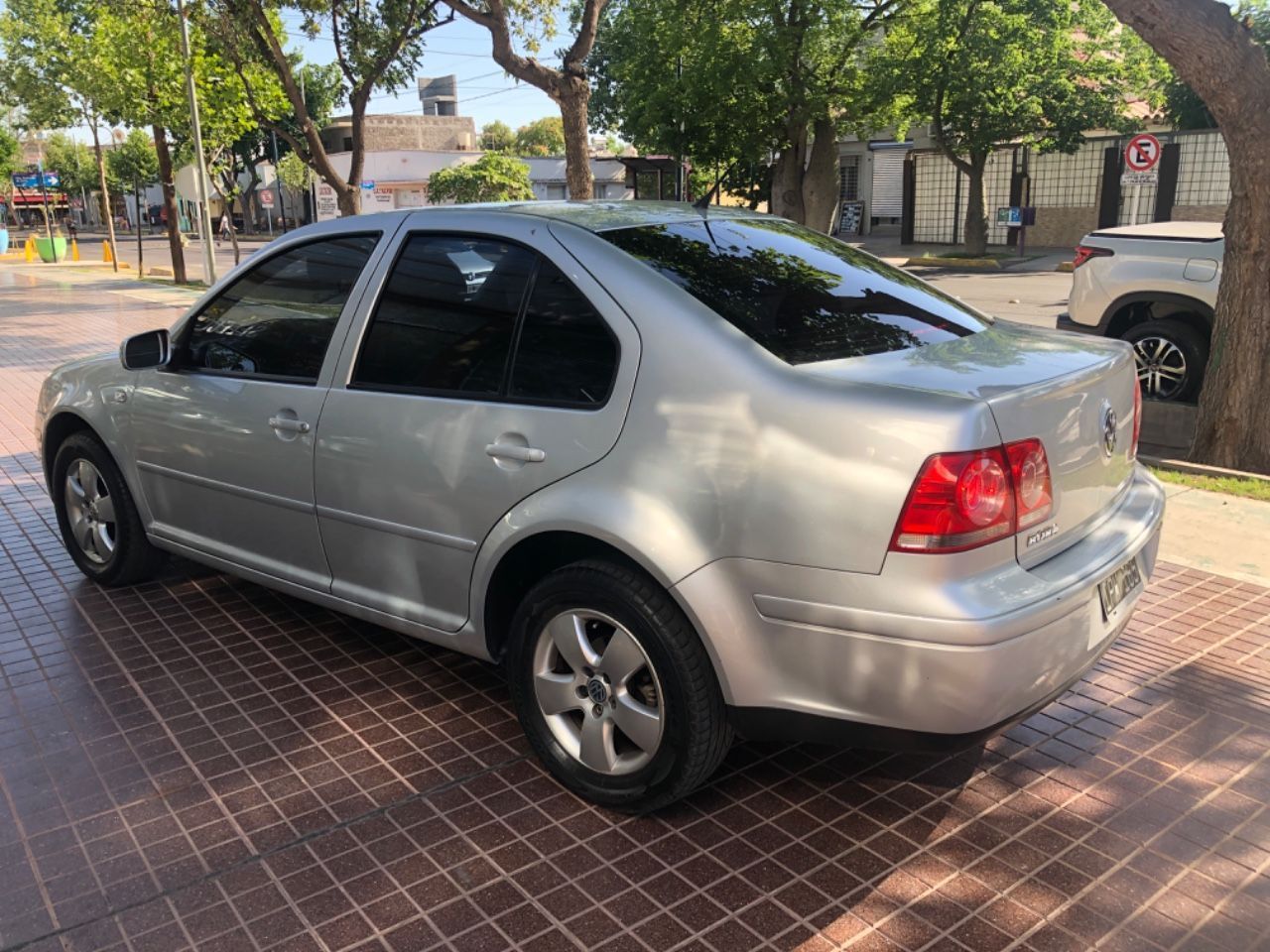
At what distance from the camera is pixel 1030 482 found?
2.75 metres

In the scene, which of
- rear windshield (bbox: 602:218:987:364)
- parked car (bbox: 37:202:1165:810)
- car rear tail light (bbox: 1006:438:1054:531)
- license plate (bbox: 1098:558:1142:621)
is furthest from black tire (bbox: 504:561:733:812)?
license plate (bbox: 1098:558:1142:621)

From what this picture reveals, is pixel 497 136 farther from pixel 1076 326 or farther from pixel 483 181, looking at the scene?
pixel 1076 326

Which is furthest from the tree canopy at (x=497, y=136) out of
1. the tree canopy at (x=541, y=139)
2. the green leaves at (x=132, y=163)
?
the green leaves at (x=132, y=163)

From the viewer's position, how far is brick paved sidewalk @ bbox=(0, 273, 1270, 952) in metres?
2.71

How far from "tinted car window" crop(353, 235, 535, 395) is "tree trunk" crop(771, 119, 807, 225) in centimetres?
2105

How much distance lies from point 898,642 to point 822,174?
2360 centimetres

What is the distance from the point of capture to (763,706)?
9.29 feet

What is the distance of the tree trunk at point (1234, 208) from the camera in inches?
239

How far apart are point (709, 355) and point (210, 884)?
6.34 ft

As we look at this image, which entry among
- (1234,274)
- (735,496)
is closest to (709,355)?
(735,496)

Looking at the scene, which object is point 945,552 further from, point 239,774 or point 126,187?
point 126,187

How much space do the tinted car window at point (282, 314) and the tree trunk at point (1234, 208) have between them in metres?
4.85

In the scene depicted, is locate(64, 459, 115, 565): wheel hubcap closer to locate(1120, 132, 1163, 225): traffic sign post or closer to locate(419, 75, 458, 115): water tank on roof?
locate(1120, 132, 1163, 225): traffic sign post

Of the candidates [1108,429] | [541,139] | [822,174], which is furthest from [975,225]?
[541,139]
